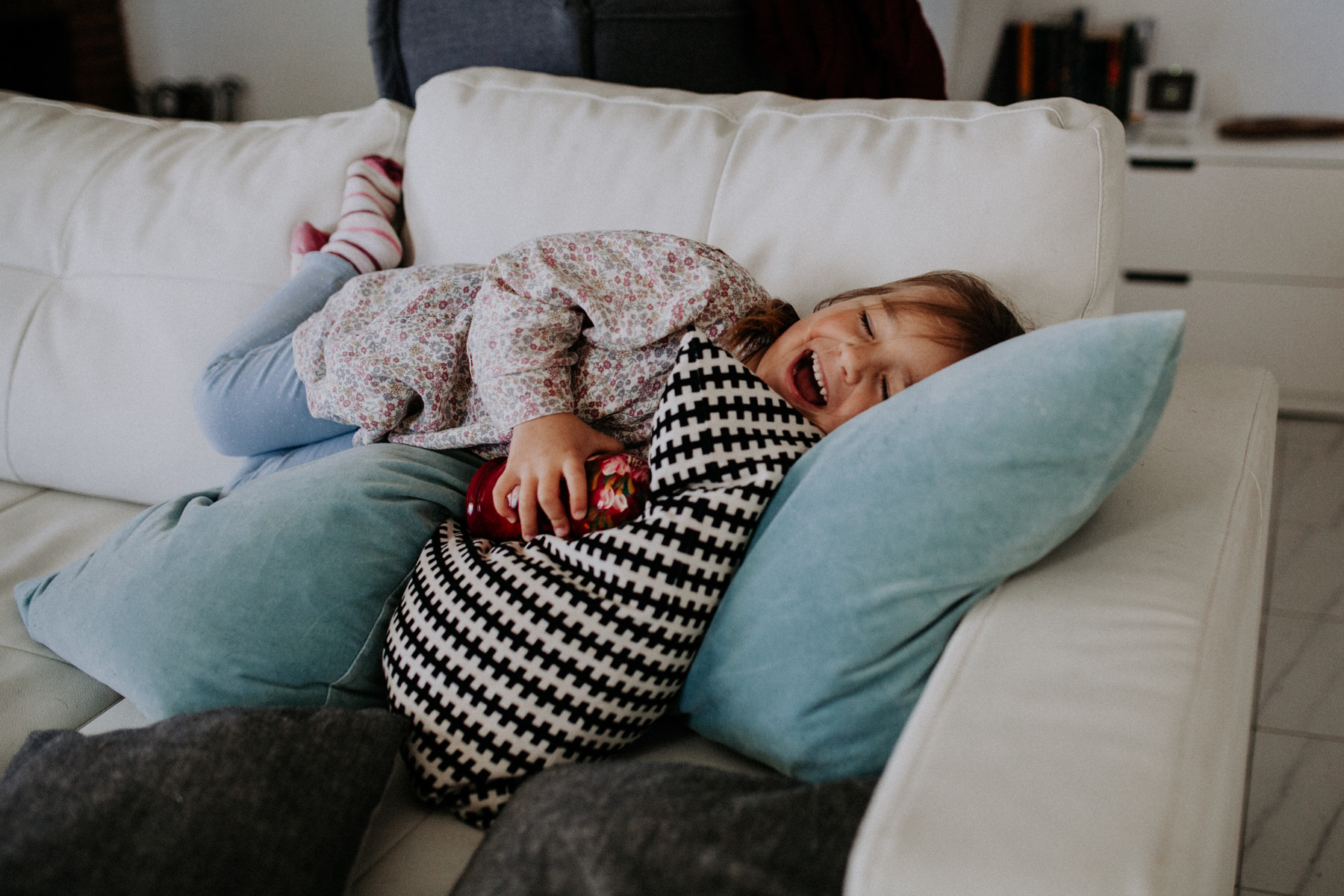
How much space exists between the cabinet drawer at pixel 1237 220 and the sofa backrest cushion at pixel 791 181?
1.48 meters

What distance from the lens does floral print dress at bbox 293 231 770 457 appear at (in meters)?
1.01

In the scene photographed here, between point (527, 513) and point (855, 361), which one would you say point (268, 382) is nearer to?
point (527, 513)

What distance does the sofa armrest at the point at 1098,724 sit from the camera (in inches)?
18.9

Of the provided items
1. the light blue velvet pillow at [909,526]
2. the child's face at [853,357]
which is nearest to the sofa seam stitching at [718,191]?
the child's face at [853,357]

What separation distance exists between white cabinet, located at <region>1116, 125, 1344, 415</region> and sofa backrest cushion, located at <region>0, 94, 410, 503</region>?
1.85 metres

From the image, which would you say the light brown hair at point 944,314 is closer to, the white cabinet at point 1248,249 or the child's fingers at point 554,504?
the child's fingers at point 554,504

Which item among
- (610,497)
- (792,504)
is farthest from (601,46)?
(792,504)

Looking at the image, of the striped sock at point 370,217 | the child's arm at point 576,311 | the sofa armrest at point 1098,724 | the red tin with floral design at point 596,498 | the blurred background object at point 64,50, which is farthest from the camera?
the blurred background object at point 64,50

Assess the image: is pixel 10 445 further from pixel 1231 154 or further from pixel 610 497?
pixel 1231 154

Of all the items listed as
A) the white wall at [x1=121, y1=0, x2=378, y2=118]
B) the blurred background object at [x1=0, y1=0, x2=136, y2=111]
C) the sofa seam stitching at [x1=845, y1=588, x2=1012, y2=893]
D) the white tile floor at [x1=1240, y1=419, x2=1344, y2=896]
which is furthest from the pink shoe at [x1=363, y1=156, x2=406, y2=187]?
the blurred background object at [x1=0, y1=0, x2=136, y2=111]

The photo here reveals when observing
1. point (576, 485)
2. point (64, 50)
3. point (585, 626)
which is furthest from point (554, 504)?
point (64, 50)

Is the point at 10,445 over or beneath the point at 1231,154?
beneath

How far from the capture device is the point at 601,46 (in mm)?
1466

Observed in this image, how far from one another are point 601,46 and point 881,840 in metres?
1.28
